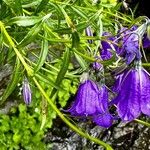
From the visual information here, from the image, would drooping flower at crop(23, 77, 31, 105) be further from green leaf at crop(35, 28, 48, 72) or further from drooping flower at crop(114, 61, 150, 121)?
drooping flower at crop(114, 61, 150, 121)

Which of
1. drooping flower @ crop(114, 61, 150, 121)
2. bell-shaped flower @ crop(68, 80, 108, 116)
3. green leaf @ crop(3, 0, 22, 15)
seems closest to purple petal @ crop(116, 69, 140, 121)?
drooping flower @ crop(114, 61, 150, 121)

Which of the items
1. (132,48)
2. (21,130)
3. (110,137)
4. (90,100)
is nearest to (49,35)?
(90,100)

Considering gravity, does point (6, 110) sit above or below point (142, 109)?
below

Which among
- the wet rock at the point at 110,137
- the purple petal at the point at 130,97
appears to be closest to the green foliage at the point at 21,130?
the wet rock at the point at 110,137

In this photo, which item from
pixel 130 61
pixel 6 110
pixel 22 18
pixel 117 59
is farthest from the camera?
pixel 6 110

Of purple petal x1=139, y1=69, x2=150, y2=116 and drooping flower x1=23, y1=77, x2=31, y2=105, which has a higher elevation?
drooping flower x1=23, y1=77, x2=31, y2=105

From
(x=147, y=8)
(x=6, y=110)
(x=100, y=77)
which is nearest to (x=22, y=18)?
(x=100, y=77)

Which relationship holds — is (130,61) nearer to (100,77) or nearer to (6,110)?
(100,77)
